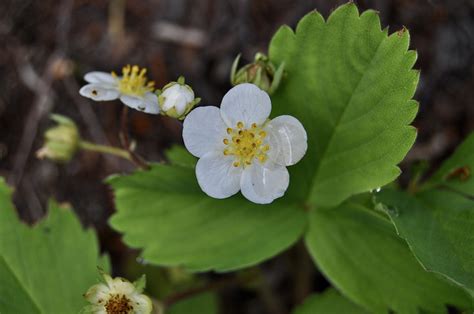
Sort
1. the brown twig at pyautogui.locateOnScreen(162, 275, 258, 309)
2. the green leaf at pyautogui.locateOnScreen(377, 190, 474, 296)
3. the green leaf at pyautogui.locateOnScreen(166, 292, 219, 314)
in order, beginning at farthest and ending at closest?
1. the green leaf at pyautogui.locateOnScreen(166, 292, 219, 314)
2. the brown twig at pyautogui.locateOnScreen(162, 275, 258, 309)
3. the green leaf at pyautogui.locateOnScreen(377, 190, 474, 296)

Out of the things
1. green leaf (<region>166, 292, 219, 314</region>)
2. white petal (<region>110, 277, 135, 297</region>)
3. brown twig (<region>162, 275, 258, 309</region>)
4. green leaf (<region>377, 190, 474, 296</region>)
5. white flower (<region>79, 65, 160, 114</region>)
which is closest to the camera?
green leaf (<region>377, 190, 474, 296</region>)

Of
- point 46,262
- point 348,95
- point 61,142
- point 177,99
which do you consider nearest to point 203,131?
point 177,99

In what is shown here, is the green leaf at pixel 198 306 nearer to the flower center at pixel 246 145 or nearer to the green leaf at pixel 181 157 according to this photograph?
the green leaf at pixel 181 157

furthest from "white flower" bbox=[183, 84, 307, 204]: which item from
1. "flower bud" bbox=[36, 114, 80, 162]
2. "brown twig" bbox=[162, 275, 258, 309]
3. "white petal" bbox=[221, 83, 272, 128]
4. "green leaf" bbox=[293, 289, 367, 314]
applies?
"brown twig" bbox=[162, 275, 258, 309]

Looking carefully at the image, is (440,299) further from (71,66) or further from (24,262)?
(71,66)

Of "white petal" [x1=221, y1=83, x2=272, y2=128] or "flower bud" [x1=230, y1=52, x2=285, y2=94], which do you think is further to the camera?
"flower bud" [x1=230, y1=52, x2=285, y2=94]

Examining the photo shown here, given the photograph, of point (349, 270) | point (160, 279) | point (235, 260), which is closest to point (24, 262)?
point (235, 260)

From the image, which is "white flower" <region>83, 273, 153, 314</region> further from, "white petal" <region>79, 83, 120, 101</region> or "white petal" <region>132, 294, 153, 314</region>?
"white petal" <region>79, 83, 120, 101</region>
